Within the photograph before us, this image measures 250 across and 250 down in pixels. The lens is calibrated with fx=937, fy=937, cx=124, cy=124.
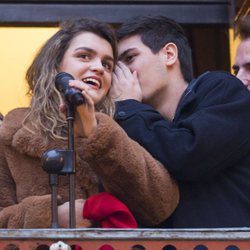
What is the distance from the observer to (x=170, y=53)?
4625 millimetres

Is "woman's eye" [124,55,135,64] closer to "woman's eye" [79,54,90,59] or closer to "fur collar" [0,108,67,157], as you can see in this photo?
"woman's eye" [79,54,90,59]

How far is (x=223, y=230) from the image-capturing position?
10.3 ft

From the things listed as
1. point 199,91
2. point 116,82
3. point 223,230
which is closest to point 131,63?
point 116,82

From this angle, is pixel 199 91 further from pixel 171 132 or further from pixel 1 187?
pixel 1 187

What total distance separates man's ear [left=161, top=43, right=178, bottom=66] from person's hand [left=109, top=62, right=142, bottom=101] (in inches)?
8.8

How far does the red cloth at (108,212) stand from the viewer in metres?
3.70

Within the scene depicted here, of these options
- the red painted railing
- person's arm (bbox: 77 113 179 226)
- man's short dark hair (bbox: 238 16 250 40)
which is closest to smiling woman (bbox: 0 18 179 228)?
person's arm (bbox: 77 113 179 226)

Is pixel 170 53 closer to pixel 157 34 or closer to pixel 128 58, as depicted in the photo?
pixel 157 34

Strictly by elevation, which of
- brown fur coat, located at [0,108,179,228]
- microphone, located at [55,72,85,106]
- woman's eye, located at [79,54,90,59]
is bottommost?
brown fur coat, located at [0,108,179,228]

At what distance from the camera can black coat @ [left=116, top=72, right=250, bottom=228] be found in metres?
3.81

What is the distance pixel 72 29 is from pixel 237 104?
92 cm

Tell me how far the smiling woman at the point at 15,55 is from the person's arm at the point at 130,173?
285 cm

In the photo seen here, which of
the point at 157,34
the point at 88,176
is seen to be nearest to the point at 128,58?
the point at 157,34

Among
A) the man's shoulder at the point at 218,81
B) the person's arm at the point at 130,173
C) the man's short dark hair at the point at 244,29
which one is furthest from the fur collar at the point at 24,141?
the man's short dark hair at the point at 244,29
